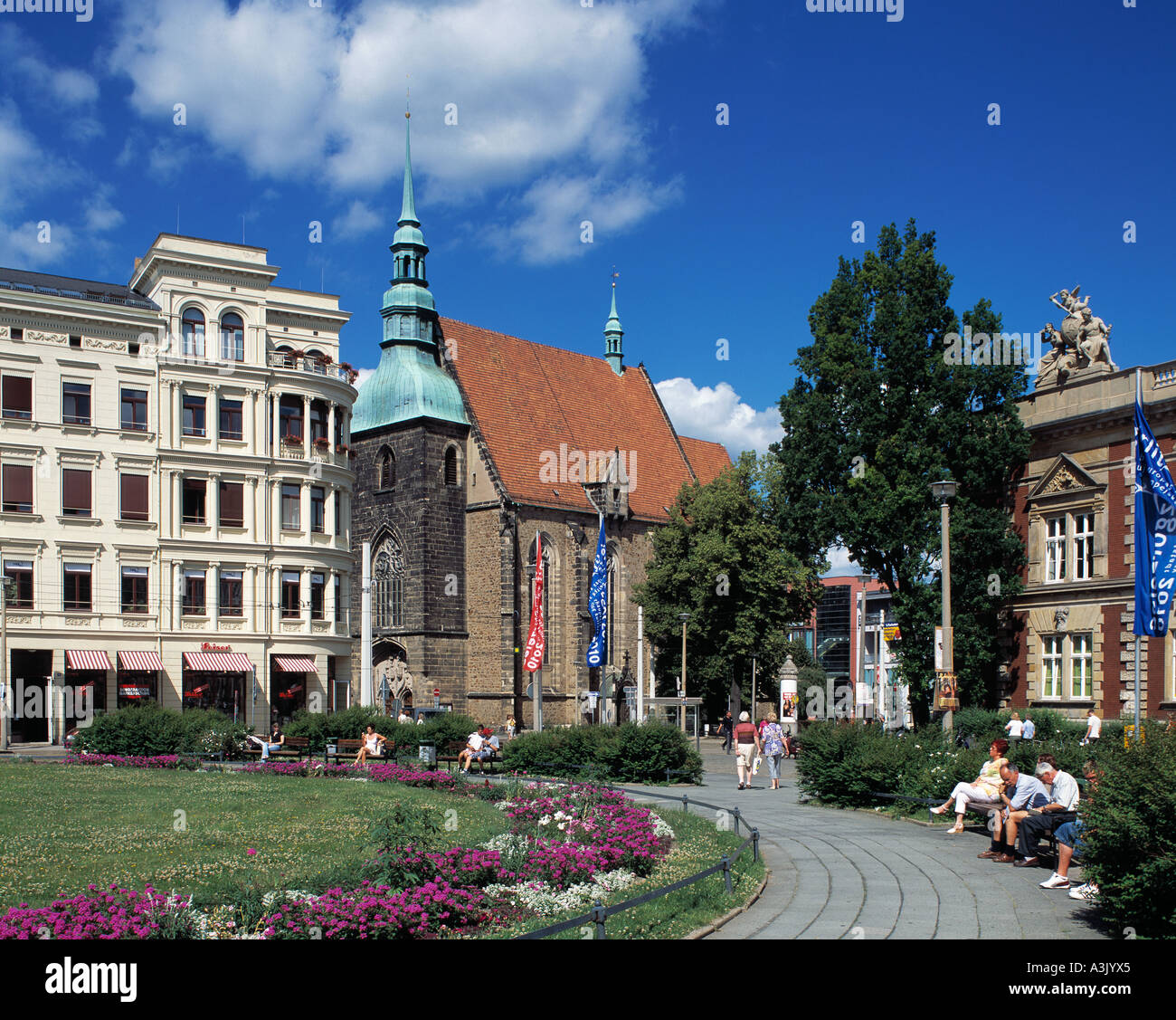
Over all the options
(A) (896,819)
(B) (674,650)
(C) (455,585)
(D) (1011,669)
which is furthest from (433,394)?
(A) (896,819)

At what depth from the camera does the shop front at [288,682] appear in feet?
145

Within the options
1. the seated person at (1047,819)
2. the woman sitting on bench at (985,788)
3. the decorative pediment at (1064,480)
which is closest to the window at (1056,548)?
the decorative pediment at (1064,480)

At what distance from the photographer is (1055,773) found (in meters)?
14.9

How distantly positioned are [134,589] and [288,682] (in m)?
6.74

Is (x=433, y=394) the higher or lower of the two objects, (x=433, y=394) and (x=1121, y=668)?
the higher

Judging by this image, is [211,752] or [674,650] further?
[674,650]

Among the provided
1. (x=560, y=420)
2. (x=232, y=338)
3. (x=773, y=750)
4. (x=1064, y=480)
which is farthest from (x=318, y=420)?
(x=1064, y=480)

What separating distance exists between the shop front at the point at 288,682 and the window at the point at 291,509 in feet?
16.5

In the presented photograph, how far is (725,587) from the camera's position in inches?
2196

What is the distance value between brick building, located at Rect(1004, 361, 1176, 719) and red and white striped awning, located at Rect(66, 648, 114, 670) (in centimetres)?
3058

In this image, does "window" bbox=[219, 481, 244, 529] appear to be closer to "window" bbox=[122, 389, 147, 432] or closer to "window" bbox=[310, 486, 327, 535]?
"window" bbox=[310, 486, 327, 535]

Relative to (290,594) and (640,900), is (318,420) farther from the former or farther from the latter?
(640,900)
